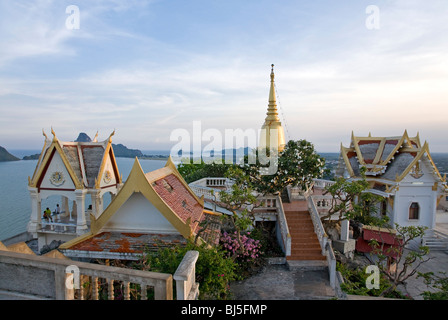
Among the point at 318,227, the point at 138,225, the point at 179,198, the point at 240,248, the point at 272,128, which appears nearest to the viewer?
the point at 138,225

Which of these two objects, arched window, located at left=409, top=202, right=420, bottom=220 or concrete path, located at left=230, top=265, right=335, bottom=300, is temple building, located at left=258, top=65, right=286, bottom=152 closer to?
arched window, located at left=409, top=202, right=420, bottom=220

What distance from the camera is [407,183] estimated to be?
639 inches

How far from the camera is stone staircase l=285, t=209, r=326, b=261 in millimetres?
11195

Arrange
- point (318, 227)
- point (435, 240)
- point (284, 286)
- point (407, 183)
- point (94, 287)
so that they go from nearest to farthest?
point (94, 287) → point (284, 286) → point (318, 227) → point (435, 240) → point (407, 183)

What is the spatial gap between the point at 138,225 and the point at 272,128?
14.3 metres

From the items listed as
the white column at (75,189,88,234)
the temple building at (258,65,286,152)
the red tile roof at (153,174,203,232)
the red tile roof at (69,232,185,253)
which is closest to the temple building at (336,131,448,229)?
the temple building at (258,65,286,152)

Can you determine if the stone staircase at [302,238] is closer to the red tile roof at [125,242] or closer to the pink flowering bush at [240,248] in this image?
the pink flowering bush at [240,248]

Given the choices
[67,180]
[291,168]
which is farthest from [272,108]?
[67,180]

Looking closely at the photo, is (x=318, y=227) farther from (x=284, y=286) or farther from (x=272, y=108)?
(x=272, y=108)

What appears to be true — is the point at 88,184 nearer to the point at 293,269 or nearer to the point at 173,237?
the point at 173,237

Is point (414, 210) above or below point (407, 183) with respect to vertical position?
below

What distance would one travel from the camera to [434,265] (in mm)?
13539

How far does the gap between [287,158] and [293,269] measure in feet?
17.2
